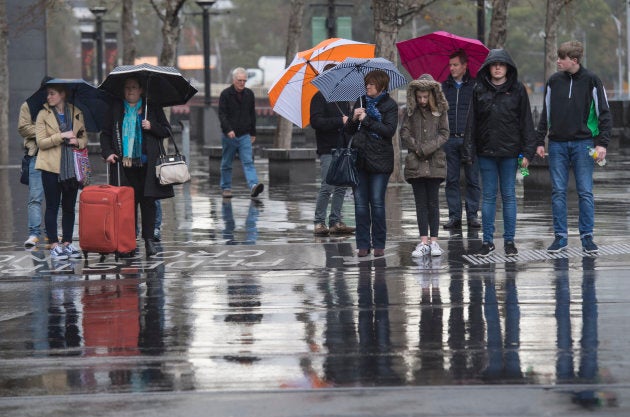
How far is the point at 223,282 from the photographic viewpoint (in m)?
11.7

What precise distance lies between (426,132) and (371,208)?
876 millimetres

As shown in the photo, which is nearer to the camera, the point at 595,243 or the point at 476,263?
the point at 476,263

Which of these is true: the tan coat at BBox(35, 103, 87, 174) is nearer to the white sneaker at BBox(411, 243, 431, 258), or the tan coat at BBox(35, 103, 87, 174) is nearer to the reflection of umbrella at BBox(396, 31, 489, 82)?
the white sneaker at BBox(411, 243, 431, 258)

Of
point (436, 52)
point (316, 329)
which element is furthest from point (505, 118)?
point (316, 329)

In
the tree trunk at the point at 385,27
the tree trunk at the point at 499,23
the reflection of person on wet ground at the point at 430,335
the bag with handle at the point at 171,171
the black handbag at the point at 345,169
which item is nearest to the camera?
the reflection of person on wet ground at the point at 430,335

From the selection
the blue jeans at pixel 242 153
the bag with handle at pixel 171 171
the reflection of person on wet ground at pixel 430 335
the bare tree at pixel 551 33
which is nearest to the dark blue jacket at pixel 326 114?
the bag with handle at pixel 171 171

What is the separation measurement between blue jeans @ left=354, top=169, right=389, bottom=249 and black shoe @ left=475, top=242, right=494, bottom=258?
2.98 ft

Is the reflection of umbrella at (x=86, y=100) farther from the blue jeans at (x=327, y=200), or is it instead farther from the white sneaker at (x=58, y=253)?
the blue jeans at (x=327, y=200)

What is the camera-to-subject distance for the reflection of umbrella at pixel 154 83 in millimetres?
13320

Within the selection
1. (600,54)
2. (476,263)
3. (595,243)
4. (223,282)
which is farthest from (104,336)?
(600,54)

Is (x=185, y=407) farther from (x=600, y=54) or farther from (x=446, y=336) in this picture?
(x=600, y=54)

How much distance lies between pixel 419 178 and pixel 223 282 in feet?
8.13

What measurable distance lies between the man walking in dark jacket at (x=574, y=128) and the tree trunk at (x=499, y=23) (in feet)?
36.0

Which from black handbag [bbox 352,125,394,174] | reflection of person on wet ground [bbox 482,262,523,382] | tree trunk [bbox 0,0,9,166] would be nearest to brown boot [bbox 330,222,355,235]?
black handbag [bbox 352,125,394,174]
